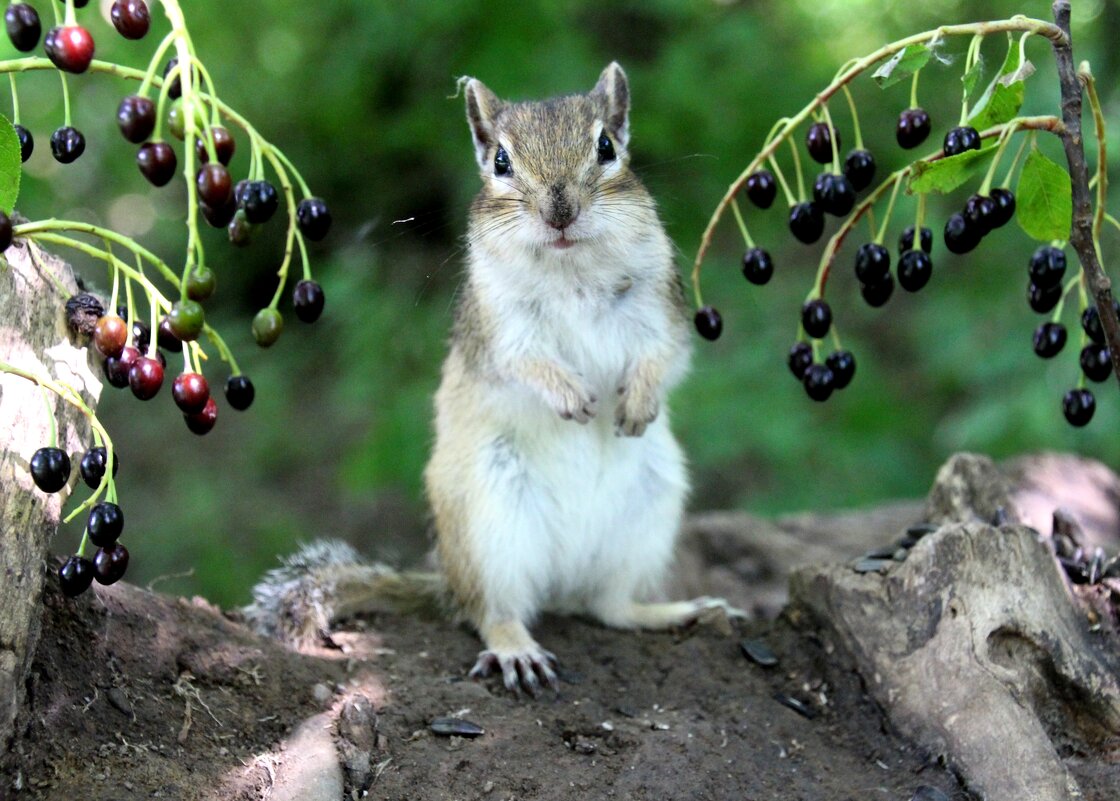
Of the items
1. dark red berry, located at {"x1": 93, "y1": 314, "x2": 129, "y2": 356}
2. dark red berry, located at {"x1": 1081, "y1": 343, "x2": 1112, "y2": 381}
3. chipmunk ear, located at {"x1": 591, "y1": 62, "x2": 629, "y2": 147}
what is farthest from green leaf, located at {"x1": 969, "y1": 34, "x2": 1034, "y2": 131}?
dark red berry, located at {"x1": 93, "y1": 314, "x2": 129, "y2": 356}

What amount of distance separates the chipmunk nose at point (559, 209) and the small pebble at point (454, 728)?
121 cm

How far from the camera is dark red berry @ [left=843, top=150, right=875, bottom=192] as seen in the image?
2531mm

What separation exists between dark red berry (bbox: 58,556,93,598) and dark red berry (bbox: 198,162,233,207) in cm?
69

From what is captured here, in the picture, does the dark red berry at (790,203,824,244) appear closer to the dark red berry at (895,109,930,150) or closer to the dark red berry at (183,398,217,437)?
the dark red berry at (895,109,930,150)

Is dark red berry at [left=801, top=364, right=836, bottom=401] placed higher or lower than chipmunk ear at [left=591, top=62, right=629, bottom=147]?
lower

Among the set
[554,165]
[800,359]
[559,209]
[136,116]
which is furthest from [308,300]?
[800,359]

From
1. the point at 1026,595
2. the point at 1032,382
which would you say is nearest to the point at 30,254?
the point at 1026,595

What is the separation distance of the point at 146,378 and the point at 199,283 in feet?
0.62

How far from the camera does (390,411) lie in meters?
5.75

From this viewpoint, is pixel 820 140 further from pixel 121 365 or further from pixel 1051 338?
pixel 121 365

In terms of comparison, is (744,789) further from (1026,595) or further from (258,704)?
(258,704)

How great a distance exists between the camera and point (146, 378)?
2057 mm

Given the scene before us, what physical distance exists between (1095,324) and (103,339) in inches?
81.9

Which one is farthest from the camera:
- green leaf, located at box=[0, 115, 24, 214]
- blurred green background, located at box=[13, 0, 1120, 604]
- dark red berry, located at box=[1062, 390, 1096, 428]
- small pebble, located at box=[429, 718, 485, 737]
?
blurred green background, located at box=[13, 0, 1120, 604]
